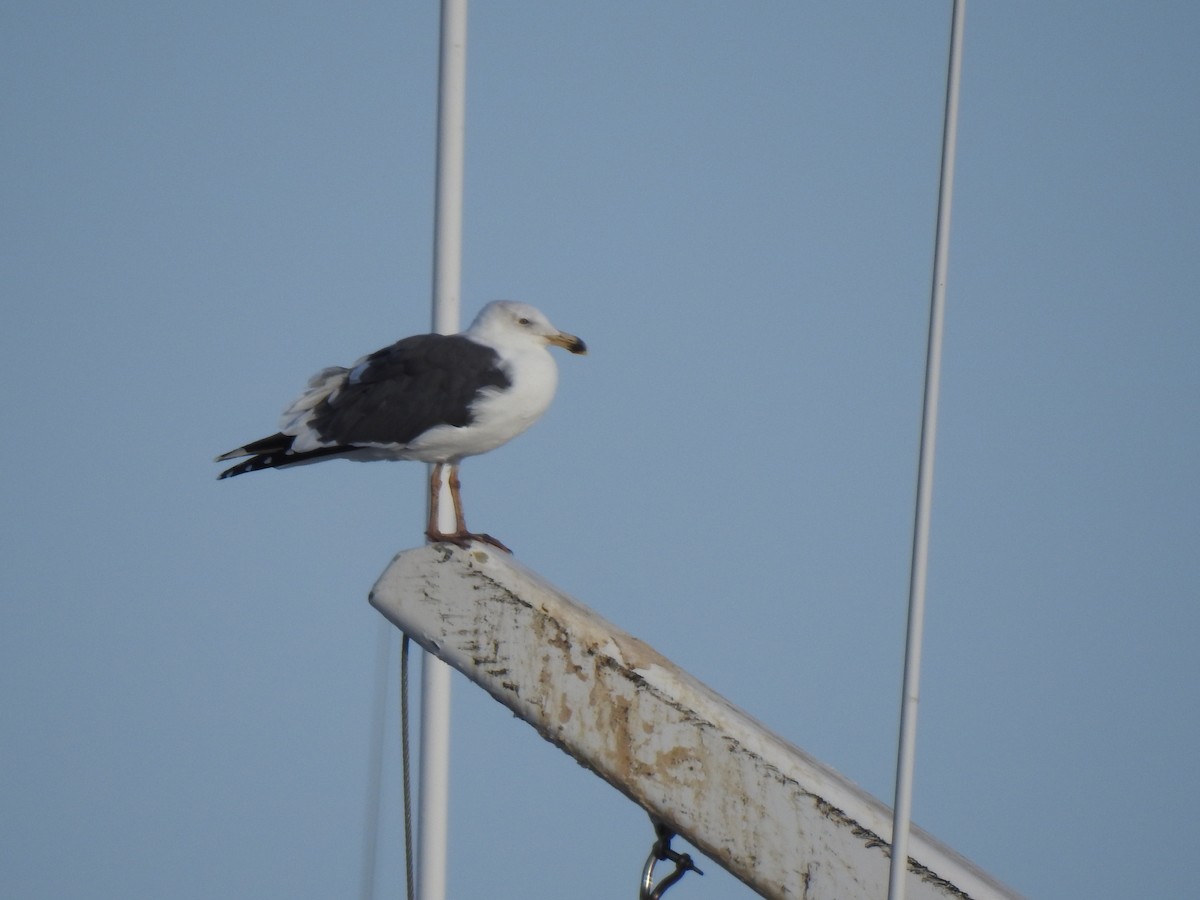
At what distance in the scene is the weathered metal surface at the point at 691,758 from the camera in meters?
2.88

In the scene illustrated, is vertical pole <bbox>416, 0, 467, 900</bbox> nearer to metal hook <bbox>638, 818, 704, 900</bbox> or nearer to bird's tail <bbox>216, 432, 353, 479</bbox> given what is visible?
bird's tail <bbox>216, 432, 353, 479</bbox>

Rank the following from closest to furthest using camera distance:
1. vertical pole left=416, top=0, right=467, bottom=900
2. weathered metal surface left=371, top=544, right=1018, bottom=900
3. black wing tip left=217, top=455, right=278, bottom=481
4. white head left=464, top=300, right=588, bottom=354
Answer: weathered metal surface left=371, top=544, right=1018, bottom=900 → black wing tip left=217, top=455, right=278, bottom=481 → vertical pole left=416, top=0, right=467, bottom=900 → white head left=464, top=300, right=588, bottom=354

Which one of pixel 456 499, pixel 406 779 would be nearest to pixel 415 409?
pixel 456 499

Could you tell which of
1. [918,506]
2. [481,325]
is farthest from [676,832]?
[481,325]

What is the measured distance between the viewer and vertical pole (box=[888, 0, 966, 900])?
114 inches

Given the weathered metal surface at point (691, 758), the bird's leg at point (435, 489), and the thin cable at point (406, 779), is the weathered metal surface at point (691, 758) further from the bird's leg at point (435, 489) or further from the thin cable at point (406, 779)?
the bird's leg at point (435, 489)

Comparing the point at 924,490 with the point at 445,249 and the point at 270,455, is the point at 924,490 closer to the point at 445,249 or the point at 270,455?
the point at 270,455

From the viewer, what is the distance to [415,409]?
22.4 ft

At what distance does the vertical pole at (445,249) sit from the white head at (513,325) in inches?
6.4

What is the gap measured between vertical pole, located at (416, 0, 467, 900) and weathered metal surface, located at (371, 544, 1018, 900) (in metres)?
4.19

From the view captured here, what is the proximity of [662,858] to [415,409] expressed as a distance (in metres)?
4.02

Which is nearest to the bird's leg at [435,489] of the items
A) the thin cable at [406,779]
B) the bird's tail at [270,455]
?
the bird's tail at [270,455]

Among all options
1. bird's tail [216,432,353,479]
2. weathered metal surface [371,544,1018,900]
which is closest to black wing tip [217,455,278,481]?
bird's tail [216,432,353,479]

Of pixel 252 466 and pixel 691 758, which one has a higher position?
pixel 691 758
